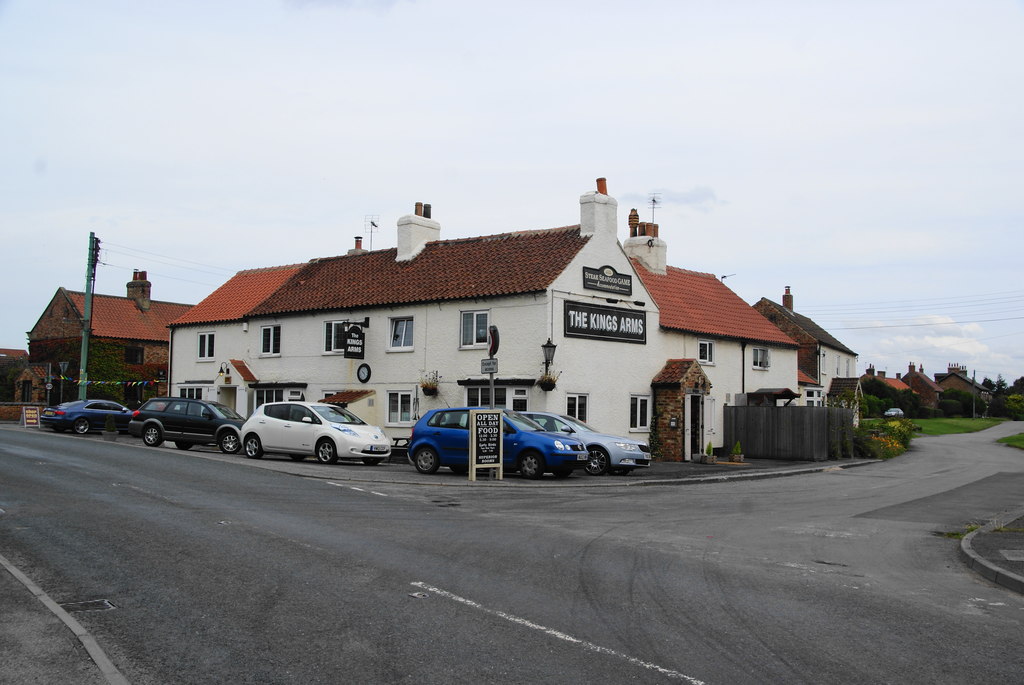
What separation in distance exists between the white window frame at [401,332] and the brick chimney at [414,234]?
347cm

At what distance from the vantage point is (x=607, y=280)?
98.0 ft

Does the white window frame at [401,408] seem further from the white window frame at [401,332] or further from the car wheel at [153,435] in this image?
the car wheel at [153,435]

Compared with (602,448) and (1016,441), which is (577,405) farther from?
(1016,441)

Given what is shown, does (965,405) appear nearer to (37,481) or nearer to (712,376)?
(712,376)

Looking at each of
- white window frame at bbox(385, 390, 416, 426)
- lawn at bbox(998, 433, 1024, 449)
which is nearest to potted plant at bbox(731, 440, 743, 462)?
white window frame at bbox(385, 390, 416, 426)

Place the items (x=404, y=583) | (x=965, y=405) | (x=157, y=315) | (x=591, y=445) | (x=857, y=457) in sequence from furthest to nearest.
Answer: (x=965, y=405), (x=157, y=315), (x=857, y=457), (x=591, y=445), (x=404, y=583)

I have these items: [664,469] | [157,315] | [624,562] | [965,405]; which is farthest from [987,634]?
[965,405]

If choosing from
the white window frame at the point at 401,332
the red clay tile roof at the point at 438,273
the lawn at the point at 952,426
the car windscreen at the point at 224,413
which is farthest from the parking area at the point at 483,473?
the lawn at the point at 952,426

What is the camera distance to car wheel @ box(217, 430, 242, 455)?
1064 inches

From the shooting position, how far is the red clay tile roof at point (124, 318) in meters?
56.3

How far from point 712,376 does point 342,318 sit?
14510 millimetres

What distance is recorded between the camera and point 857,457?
36594mm

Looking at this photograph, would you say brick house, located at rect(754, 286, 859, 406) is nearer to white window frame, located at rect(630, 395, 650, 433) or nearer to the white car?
white window frame, located at rect(630, 395, 650, 433)

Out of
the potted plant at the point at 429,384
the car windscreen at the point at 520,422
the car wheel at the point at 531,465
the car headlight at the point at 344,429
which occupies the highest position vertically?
the potted plant at the point at 429,384
